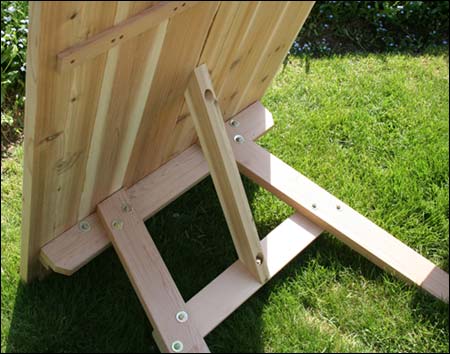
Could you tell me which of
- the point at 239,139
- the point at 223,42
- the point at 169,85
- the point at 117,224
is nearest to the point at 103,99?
the point at 169,85

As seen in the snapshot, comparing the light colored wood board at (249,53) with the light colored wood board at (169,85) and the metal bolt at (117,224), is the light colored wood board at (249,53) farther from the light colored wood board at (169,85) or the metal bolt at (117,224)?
the metal bolt at (117,224)

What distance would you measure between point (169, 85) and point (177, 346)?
73 centimetres

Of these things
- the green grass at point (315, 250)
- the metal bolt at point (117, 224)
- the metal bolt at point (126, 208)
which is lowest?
the green grass at point (315, 250)

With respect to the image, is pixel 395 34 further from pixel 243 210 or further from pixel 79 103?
pixel 79 103

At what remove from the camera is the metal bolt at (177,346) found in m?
1.76

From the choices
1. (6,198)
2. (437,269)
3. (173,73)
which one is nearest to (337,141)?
(437,269)

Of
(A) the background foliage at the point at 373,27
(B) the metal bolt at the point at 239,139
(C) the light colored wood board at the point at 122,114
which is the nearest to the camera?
(C) the light colored wood board at the point at 122,114

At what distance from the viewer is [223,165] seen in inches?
71.2

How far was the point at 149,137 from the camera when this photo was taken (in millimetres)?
1905

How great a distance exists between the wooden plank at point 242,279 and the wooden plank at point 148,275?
5cm

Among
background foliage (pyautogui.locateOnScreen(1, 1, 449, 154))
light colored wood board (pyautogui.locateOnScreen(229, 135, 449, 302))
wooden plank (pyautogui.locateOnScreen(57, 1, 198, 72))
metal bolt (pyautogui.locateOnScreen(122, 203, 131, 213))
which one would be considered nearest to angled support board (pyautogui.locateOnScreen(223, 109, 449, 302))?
light colored wood board (pyautogui.locateOnScreen(229, 135, 449, 302))

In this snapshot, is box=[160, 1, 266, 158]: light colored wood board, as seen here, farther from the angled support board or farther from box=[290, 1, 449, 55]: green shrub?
box=[290, 1, 449, 55]: green shrub

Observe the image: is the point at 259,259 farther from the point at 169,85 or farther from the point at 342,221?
the point at 169,85

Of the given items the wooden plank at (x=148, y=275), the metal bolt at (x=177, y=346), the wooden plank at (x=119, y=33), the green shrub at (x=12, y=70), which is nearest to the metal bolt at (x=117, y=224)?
the wooden plank at (x=148, y=275)
